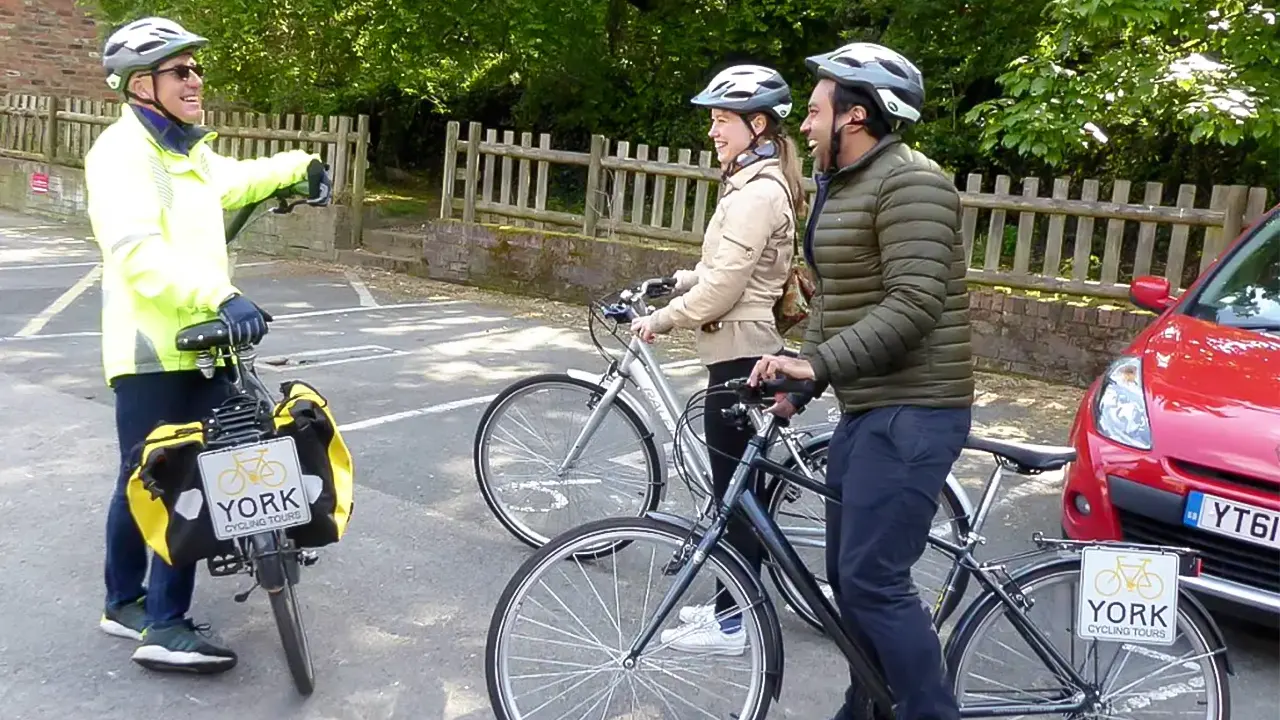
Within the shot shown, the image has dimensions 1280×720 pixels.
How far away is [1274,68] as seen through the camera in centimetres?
765

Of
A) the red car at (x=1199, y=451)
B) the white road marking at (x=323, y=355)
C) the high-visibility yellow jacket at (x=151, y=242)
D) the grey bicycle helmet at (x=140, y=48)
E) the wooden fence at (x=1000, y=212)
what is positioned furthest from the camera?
the wooden fence at (x=1000, y=212)

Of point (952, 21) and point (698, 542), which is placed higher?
point (952, 21)

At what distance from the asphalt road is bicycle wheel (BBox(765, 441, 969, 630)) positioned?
48 cm

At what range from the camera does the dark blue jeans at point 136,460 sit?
11.6ft

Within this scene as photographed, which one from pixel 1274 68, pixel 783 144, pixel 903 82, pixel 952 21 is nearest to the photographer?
pixel 903 82

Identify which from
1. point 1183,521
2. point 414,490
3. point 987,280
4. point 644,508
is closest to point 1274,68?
point 987,280

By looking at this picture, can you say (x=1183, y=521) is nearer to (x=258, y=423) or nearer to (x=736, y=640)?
(x=736, y=640)

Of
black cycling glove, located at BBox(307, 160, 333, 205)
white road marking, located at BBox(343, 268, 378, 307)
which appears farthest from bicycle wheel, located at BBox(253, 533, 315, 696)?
white road marking, located at BBox(343, 268, 378, 307)

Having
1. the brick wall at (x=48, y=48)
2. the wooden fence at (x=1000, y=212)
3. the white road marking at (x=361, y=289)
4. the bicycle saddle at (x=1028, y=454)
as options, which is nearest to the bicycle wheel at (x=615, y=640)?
the bicycle saddle at (x=1028, y=454)

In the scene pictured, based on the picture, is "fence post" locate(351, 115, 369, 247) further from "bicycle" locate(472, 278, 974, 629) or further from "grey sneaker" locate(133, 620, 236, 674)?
"grey sneaker" locate(133, 620, 236, 674)

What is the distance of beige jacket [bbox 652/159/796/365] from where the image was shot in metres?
3.79

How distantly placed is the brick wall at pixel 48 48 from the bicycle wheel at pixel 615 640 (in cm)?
2071

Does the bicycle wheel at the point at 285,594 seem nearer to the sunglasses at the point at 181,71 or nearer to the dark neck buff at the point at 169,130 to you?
the dark neck buff at the point at 169,130

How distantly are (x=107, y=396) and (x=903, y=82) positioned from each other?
5.64m
